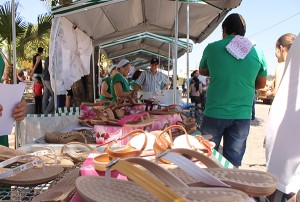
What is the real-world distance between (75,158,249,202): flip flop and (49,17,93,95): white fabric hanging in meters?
3.04

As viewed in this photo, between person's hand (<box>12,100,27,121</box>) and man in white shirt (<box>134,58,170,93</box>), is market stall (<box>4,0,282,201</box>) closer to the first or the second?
person's hand (<box>12,100,27,121</box>)

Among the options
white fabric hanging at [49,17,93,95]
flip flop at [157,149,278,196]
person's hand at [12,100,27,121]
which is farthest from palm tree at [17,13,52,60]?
flip flop at [157,149,278,196]

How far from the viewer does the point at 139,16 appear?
591 centimetres

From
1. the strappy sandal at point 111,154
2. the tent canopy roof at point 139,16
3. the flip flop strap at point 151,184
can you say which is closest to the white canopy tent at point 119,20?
the tent canopy roof at point 139,16

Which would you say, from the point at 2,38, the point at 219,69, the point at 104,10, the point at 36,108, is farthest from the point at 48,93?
the point at 219,69

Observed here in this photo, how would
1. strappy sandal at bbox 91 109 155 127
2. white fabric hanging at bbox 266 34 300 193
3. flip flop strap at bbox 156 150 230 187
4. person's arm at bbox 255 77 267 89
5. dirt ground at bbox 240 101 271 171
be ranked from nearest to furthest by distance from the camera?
flip flop strap at bbox 156 150 230 187, white fabric hanging at bbox 266 34 300 193, strappy sandal at bbox 91 109 155 127, person's arm at bbox 255 77 267 89, dirt ground at bbox 240 101 271 171

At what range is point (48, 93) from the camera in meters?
7.76

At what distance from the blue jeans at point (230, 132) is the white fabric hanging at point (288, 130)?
46.4 inches

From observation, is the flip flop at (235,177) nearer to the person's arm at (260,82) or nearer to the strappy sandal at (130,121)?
the strappy sandal at (130,121)

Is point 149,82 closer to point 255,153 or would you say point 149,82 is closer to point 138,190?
point 255,153

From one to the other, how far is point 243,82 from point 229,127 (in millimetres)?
394

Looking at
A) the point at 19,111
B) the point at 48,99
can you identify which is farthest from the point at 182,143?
the point at 48,99

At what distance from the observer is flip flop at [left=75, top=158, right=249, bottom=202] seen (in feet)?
2.31

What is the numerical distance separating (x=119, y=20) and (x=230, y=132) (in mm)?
3322
